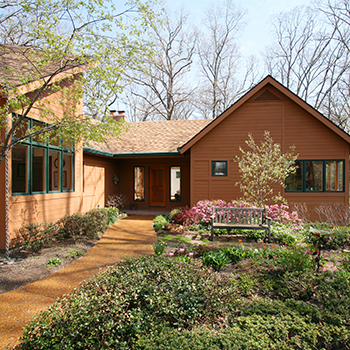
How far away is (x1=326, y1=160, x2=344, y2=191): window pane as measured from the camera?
1017 cm

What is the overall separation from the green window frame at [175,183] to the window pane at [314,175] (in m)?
5.96

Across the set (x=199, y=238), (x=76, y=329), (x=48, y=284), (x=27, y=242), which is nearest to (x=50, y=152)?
(x=27, y=242)

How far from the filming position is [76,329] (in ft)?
8.41

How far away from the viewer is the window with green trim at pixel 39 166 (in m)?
6.98

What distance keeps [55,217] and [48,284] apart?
378 cm

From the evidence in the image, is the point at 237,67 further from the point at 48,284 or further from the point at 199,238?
the point at 48,284

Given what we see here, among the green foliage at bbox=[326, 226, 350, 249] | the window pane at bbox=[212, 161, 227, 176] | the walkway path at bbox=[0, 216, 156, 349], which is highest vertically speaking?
the window pane at bbox=[212, 161, 227, 176]

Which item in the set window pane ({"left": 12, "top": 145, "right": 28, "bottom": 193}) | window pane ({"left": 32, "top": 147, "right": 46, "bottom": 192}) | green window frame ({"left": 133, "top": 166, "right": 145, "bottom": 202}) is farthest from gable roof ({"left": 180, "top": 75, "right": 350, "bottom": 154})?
window pane ({"left": 12, "top": 145, "right": 28, "bottom": 193})

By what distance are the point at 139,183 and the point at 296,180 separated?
7.74 meters

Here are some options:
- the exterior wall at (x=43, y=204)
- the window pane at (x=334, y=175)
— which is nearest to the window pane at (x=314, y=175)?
the window pane at (x=334, y=175)

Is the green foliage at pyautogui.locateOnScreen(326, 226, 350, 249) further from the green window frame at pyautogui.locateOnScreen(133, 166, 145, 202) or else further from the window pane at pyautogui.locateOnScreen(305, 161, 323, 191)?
the green window frame at pyautogui.locateOnScreen(133, 166, 145, 202)

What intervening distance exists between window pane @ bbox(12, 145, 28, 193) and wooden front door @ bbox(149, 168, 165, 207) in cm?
702

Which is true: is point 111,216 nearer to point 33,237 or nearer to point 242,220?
point 33,237

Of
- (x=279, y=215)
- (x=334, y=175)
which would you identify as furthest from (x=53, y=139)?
(x=334, y=175)
